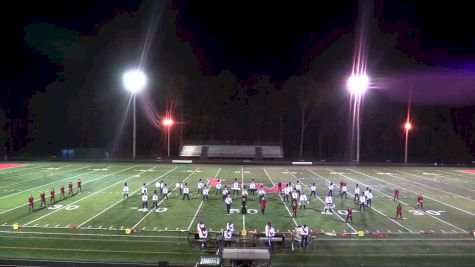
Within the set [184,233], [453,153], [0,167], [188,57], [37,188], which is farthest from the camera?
[188,57]

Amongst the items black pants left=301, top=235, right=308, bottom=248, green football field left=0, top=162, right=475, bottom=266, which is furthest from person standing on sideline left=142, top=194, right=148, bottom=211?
black pants left=301, top=235, right=308, bottom=248

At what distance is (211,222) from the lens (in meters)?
23.0

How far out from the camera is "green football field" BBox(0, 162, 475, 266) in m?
17.4

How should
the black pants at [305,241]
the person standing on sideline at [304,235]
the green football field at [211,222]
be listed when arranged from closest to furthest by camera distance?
the green football field at [211,222] < the person standing on sideline at [304,235] < the black pants at [305,241]

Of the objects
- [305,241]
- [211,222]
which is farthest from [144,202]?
[305,241]

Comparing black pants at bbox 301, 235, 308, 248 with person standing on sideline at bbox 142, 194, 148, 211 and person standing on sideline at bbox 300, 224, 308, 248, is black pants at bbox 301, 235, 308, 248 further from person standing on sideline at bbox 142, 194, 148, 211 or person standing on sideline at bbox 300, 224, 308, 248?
person standing on sideline at bbox 142, 194, 148, 211

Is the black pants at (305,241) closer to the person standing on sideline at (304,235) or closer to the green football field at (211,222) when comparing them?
the person standing on sideline at (304,235)

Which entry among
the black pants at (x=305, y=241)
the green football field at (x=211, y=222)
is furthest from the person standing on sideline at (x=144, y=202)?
the black pants at (x=305, y=241)

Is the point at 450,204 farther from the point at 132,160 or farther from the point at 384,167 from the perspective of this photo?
the point at 132,160

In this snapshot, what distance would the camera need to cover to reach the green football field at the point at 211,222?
1744 centimetres

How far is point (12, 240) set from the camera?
62.8 feet

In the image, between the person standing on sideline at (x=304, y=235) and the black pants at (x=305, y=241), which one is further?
the black pants at (x=305, y=241)

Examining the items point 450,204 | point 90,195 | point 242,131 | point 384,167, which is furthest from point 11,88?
point 450,204

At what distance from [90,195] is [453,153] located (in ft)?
172
